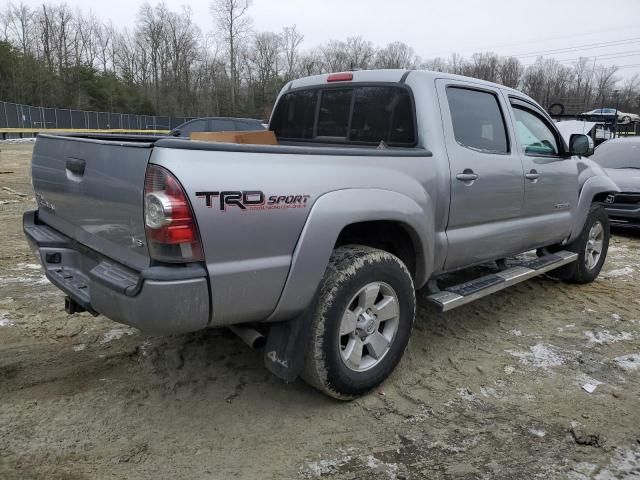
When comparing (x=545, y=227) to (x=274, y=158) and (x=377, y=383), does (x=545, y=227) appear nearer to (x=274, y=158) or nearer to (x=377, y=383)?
(x=377, y=383)

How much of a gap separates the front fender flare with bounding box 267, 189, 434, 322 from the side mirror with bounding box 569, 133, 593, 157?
103 inches

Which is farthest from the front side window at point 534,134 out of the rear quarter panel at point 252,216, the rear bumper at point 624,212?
the rear bumper at point 624,212

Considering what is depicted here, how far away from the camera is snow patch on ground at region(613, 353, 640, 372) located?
3.72 m

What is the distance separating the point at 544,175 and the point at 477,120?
988 millimetres

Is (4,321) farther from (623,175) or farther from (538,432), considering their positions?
(623,175)

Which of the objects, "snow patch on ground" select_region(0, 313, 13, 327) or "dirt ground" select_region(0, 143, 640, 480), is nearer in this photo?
"dirt ground" select_region(0, 143, 640, 480)

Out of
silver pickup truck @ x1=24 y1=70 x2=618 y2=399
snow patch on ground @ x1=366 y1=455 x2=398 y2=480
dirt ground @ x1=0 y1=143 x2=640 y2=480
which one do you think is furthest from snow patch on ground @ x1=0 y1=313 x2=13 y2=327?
snow patch on ground @ x1=366 y1=455 x2=398 y2=480

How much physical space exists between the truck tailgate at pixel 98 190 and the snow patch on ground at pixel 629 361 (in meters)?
3.38

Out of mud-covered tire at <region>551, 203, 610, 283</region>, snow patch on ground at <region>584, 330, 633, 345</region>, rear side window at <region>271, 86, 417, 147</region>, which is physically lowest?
snow patch on ground at <region>584, 330, 633, 345</region>

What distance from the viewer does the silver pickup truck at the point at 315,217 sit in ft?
7.55

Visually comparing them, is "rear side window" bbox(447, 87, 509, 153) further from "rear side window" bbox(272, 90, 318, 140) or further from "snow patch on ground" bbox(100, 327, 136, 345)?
"snow patch on ground" bbox(100, 327, 136, 345)

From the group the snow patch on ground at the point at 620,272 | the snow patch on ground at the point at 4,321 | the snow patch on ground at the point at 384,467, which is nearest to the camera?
the snow patch on ground at the point at 384,467

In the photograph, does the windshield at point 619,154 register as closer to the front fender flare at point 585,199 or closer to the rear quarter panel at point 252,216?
the front fender flare at point 585,199

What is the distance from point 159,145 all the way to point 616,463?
270 centimetres
